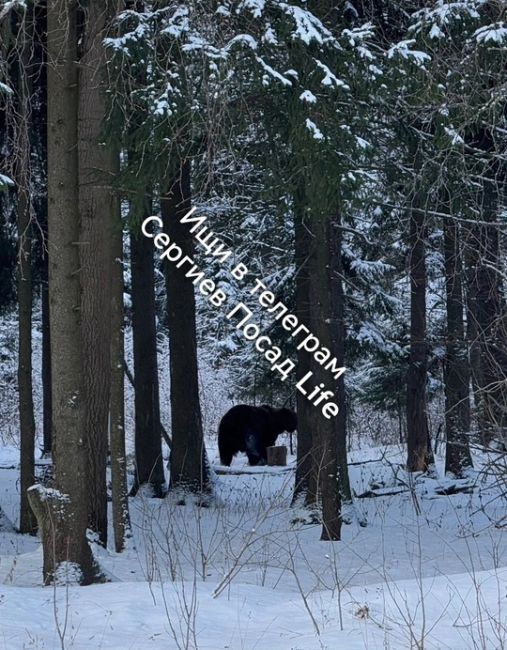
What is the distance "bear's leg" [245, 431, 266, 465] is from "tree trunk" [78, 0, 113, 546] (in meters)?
12.3

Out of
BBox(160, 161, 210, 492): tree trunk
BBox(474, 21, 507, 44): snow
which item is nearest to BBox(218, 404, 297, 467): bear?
BBox(160, 161, 210, 492): tree trunk

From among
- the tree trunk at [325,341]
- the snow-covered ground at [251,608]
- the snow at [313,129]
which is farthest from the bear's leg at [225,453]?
the snow at [313,129]

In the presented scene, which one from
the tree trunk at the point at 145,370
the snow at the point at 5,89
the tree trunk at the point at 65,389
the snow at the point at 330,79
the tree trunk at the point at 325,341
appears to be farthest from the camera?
the tree trunk at the point at 145,370

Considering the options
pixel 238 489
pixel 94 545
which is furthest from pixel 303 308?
pixel 94 545

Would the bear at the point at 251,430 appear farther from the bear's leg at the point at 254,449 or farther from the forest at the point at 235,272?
the forest at the point at 235,272

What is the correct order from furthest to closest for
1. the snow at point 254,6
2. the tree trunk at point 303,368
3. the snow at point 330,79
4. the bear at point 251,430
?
the bear at point 251,430, the tree trunk at point 303,368, the snow at point 330,79, the snow at point 254,6

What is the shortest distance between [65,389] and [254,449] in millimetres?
14889

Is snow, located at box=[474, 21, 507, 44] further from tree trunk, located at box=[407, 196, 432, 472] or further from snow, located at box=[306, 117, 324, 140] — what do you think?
tree trunk, located at box=[407, 196, 432, 472]

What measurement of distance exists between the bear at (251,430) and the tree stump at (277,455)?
481 mm

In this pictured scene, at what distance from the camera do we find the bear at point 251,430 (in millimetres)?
21453

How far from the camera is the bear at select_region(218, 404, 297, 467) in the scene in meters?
21.5

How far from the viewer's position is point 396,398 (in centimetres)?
2373

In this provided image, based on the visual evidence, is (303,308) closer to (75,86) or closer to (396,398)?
(75,86)

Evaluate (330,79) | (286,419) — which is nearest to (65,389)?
(330,79)
